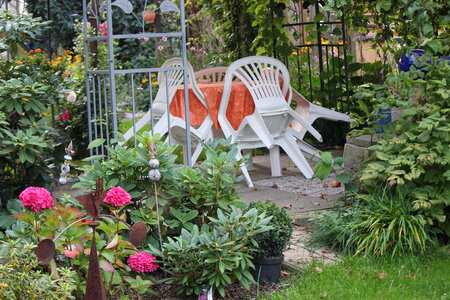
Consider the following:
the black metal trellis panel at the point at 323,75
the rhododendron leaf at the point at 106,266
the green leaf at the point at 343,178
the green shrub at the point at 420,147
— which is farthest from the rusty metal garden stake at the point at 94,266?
the black metal trellis panel at the point at 323,75

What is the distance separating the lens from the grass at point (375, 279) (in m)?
3.45

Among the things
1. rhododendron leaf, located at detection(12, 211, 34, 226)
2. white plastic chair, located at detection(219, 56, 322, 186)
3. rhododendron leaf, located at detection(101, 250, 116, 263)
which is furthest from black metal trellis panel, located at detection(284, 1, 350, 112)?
rhododendron leaf, located at detection(12, 211, 34, 226)

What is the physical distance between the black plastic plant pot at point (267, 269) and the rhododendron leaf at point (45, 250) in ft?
3.89

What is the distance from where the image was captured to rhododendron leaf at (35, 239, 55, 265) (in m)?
2.93

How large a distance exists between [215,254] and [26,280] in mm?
906

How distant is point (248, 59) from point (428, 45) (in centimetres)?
241

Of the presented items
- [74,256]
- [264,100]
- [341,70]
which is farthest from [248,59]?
[74,256]

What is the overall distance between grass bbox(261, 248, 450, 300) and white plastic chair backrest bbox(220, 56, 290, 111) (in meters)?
2.86

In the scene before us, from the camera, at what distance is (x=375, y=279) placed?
12.0 ft

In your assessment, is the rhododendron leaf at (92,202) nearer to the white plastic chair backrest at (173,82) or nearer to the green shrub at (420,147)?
the green shrub at (420,147)

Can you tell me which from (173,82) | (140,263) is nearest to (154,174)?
(140,263)

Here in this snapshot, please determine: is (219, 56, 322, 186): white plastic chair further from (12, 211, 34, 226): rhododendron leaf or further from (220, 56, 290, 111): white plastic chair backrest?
(12, 211, 34, 226): rhododendron leaf

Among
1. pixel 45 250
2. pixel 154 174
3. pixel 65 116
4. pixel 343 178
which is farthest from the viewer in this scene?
pixel 65 116

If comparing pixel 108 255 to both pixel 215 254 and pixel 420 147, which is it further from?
pixel 420 147
